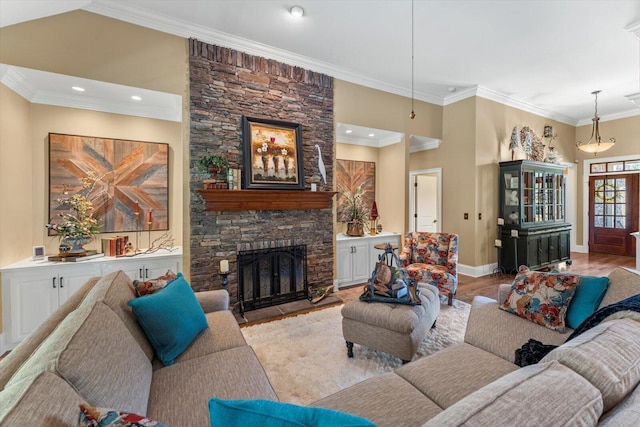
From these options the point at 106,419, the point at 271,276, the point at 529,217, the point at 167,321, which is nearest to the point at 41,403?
the point at 106,419

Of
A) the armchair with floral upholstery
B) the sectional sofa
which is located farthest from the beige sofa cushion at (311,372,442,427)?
the armchair with floral upholstery

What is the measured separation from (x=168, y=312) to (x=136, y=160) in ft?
8.69

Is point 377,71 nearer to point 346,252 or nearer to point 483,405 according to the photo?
point 346,252

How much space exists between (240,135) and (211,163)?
1.82 ft

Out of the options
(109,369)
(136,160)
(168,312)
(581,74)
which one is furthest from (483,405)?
(581,74)

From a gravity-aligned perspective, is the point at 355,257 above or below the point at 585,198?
below

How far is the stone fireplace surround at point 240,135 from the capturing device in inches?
130

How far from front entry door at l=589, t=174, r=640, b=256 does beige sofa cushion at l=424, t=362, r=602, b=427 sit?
27.7 feet

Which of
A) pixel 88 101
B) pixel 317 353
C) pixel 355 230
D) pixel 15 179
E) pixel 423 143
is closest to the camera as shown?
pixel 317 353

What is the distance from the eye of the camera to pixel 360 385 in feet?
4.67

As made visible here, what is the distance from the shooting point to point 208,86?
131 inches

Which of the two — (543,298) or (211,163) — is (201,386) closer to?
(543,298)

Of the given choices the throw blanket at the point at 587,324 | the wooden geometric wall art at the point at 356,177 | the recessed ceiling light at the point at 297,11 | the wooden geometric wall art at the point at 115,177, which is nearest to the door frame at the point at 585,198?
the wooden geometric wall art at the point at 356,177

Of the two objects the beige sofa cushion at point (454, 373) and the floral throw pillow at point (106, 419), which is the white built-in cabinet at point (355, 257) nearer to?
the beige sofa cushion at point (454, 373)
